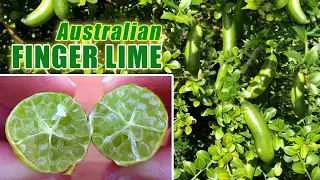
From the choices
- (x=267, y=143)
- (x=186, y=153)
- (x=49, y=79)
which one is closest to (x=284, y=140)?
(x=267, y=143)

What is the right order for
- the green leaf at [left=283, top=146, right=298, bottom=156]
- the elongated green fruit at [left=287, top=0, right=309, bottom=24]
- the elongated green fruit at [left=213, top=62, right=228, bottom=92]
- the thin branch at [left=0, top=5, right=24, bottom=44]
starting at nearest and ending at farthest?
1. the elongated green fruit at [left=287, top=0, right=309, bottom=24]
2. the green leaf at [left=283, top=146, right=298, bottom=156]
3. the elongated green fruit at [left=213, top=62, right=228, bottom=92]
4. the thin branch at [left=0, top=5, right=24, bottom=44]

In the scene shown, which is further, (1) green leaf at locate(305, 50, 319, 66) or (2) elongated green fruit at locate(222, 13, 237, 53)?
(2) elongated green fruit at locate(222, 13, 237, 53)

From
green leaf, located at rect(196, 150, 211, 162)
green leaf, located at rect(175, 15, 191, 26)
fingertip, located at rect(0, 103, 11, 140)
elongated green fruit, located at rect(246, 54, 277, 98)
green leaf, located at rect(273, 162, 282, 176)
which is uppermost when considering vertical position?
green leaf, located at rect(175, 15, 191, 26)

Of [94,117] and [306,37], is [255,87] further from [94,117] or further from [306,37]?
[94,117]

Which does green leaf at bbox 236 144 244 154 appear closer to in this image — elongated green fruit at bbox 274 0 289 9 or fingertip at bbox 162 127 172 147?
fingertip at bbox 162 127 172 147

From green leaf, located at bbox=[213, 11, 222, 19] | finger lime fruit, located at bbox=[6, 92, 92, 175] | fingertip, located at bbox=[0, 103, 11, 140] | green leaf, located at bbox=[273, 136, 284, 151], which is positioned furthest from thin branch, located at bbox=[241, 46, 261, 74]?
fingertip, located at bbox=[0, 103, 11, 140]

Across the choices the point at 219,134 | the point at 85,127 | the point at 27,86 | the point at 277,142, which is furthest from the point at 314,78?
the point at 27,86

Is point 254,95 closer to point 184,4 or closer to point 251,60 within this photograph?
point 251,60

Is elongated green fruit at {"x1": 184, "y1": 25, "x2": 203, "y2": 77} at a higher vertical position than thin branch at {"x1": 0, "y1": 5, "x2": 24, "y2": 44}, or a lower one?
higher
